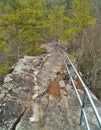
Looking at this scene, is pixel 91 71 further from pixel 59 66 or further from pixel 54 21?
pixel 54 21

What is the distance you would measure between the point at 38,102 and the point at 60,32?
12.4 metres

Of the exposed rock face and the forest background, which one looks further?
the forest background

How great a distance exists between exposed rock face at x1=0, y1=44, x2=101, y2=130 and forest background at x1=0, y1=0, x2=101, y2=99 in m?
3.64

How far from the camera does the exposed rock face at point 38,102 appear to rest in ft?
17.9

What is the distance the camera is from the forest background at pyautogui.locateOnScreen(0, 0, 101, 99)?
40.6 ft

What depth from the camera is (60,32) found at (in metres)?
18.4

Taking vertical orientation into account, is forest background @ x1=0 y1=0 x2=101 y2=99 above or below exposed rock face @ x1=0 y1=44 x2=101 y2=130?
above

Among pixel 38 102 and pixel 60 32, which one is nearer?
pixel 38 102

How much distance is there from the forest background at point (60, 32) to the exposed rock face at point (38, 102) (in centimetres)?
364

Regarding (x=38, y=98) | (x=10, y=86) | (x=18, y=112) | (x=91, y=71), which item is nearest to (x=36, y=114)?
(x=18, y=112)

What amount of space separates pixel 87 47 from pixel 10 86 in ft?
21.5

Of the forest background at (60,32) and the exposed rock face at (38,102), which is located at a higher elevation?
the forest background at (60,32)

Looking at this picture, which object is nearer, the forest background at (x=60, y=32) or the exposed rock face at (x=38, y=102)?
the exposed rock face at (x=38, y=102)

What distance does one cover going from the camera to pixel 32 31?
56.7 feet
